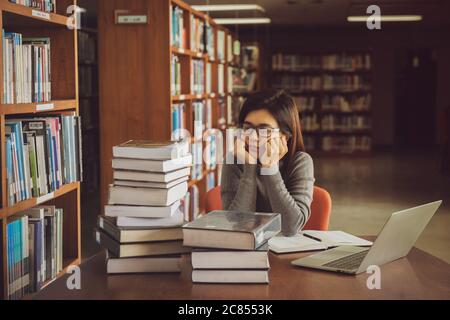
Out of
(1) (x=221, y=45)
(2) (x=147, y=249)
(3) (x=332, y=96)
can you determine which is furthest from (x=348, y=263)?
(3) (x=332, y=96)

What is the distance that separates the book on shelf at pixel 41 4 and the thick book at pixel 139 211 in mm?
1109

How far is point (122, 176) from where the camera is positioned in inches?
70.2

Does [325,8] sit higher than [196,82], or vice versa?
[325,8]

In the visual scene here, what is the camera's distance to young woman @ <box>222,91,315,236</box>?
2.33 m

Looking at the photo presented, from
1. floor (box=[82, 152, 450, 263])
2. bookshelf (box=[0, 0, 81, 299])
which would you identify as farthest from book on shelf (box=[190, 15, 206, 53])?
bookshelf (box=[0, 0, 81, 299])

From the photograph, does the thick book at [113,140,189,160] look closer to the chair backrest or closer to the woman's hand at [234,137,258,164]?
the woman's hand at [234,137,258,164]

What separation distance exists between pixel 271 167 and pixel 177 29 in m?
2.97

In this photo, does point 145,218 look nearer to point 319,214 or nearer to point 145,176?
point 145,176

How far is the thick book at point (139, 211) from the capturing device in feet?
5.67

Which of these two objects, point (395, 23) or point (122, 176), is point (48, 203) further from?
point (395, 23)

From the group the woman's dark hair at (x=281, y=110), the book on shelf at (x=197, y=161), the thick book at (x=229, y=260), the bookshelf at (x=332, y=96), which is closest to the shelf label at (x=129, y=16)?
the book on shelf at (x=197, y=161)

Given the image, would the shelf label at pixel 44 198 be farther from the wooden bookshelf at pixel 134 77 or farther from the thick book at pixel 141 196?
the wooden bookshelf at pixel 134 77
